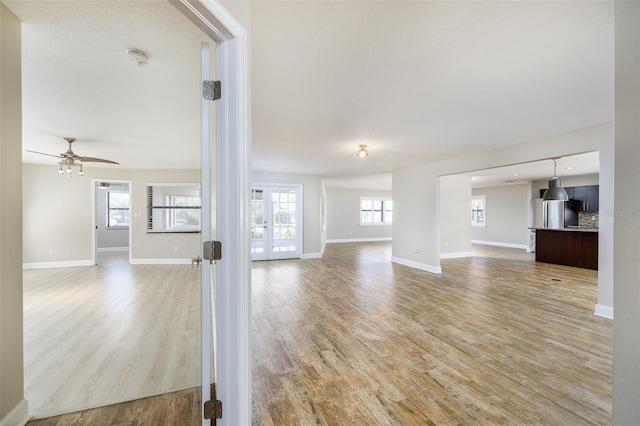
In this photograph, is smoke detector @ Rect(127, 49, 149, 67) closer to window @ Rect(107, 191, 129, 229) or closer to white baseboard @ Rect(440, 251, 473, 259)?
white baseboard @ Rect(440, 251, 473, 259)

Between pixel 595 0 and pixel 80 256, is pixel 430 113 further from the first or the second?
pixel 80 256

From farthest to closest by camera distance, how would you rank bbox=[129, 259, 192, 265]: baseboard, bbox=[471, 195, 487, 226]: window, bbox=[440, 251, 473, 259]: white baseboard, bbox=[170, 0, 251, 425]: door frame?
1. bbox=[471, 195, 487, 226]: window
2. bbox=[440, 251, 473, 259]: white baseboard
3. bbox=[129, 259, 192, 265]: baseboard
4. bbox=[170, 0, 251, 425]: door frame

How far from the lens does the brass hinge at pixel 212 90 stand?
124cm

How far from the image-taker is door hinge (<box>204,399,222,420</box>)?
126 cm

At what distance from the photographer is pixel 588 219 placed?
300 inches

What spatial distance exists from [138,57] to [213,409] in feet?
7.63

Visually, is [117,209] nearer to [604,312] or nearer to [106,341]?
[106,341]

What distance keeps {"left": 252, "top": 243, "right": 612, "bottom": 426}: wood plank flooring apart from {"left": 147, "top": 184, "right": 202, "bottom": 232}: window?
3579mm

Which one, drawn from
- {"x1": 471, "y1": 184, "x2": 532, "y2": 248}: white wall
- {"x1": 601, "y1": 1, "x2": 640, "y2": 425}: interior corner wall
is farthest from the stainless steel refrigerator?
{"x1": 601, "y1": 1, "x2": 640, "y2": 425}: interior corner wall

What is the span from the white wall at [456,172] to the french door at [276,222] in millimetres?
2717

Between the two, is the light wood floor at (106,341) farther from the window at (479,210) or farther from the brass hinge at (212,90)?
the window at (479,210)

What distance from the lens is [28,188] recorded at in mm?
6059

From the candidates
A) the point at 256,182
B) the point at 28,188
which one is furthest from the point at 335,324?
the point at 28,188

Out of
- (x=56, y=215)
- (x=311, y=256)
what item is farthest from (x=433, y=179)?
(x=56, y=215)
